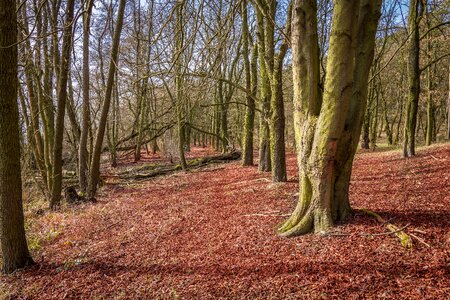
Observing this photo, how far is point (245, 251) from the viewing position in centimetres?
431

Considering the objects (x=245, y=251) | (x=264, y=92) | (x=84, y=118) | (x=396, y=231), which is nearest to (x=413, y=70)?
(x=264, y=92)

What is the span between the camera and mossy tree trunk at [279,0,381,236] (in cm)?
396

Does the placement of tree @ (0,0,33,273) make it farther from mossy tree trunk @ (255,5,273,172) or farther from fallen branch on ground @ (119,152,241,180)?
fallen branch on ground @ (119,152,241,180)

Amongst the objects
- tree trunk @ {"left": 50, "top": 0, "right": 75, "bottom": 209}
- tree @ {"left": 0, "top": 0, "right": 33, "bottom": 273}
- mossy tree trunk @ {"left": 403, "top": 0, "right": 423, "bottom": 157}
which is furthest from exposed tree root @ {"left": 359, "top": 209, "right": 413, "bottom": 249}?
tree trunk @ {"left": 50, "top": 0, "right": 75, "bottom": 209}

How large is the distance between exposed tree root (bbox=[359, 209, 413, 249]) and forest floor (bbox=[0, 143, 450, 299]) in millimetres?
81

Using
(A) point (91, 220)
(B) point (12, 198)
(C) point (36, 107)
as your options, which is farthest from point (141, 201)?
(C) point (36, 107)

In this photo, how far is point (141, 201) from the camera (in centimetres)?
890

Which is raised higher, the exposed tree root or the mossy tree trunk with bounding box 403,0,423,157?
the mossy tree trunk with bounding box 403,0,423,157

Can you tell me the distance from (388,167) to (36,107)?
36.8 ft

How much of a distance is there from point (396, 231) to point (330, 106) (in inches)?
67.6

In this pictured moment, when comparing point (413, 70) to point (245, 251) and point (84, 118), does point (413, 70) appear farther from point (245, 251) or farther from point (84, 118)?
point (84, 118)

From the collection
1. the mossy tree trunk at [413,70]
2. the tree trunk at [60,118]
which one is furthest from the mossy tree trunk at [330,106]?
the mossy tree trunk at [413,70]

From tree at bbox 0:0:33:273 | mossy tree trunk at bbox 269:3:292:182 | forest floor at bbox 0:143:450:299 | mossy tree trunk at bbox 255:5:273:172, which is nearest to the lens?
forest floor at bbox 0:143:450:299

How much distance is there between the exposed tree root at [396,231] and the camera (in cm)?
359
